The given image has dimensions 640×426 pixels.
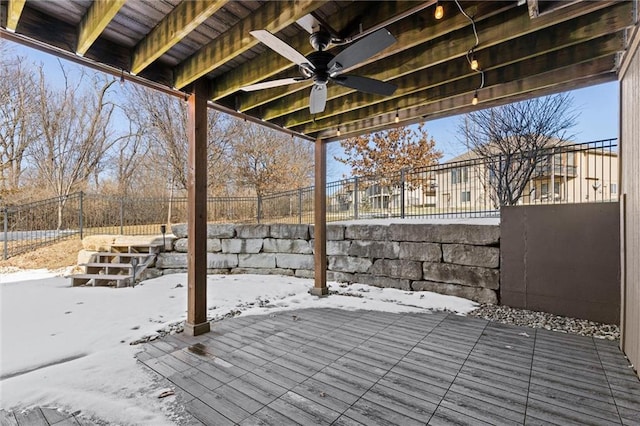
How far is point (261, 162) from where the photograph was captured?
10.6m

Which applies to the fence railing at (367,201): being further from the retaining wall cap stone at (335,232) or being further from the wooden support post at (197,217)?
the wooden support post at (197,217)

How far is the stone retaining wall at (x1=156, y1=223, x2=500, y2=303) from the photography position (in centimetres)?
415

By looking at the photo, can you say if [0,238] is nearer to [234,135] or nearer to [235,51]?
[234,135]

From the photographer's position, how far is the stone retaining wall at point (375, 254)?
4148 millimetres

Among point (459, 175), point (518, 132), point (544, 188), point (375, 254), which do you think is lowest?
point (375, 254)

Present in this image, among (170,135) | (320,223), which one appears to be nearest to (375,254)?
(320,223)

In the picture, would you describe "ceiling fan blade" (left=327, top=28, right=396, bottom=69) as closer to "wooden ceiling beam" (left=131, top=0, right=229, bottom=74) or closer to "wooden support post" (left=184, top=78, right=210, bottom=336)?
"wooden ceiling beam" (left=131, top=0, right=229, bottom=74)

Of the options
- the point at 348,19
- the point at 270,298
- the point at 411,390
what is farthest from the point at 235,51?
the point at 270,298

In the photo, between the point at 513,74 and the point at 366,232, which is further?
the point at 366,232

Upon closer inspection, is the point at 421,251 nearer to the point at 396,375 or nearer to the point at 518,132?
the point at 396,375

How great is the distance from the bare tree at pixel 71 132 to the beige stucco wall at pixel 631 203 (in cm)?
1161

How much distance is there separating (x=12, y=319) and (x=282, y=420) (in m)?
4.00

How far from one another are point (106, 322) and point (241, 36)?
3533mm

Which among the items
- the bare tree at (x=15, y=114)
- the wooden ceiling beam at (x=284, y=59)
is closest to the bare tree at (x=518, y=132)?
the wooden ceiling beam at (x=284, y=59)
